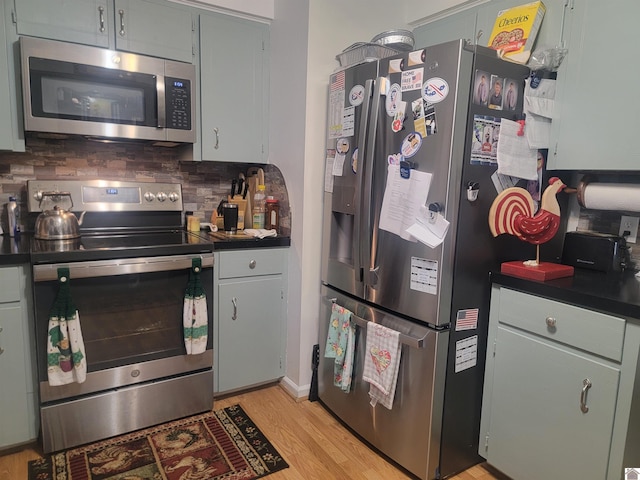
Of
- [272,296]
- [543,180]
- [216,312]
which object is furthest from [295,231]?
[543,180]

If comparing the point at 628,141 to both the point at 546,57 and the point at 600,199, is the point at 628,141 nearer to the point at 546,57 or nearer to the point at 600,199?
the point at 600,199

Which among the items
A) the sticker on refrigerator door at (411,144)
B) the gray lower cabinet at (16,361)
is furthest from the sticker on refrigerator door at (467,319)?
the gray lower cabinet at (16,361)

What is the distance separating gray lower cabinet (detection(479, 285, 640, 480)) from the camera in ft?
4.78

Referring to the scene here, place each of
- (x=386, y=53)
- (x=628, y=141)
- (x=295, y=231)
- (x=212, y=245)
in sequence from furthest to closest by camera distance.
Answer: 1. (x=295, y=231)
2. (x=212, y=245)
3. (x=386, y=53)
4. (x=628, y=141)

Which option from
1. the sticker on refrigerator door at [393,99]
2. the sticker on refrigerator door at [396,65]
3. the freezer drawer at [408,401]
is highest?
the sticker on refrigerator door at [396,65]

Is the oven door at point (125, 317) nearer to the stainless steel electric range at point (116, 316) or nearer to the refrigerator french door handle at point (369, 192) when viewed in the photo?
the stainless steel electric range at point (116, 316)

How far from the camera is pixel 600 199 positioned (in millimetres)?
1852

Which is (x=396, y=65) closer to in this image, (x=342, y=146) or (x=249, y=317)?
(x=342, y=146)

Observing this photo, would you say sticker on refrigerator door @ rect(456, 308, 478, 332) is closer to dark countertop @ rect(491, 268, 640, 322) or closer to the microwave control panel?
dark countertop @ rect(491, 268, 640, 322)

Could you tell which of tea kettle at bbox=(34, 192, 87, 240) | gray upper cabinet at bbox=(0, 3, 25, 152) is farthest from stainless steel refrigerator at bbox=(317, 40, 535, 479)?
gray upper cabinet at bbox=(0, 3, 25, 152)

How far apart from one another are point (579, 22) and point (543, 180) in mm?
644

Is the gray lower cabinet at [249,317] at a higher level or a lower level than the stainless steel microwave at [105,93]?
lower

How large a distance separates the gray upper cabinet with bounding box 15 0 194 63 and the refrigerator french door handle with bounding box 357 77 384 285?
118 centimetres

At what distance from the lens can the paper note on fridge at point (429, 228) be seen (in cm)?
170
